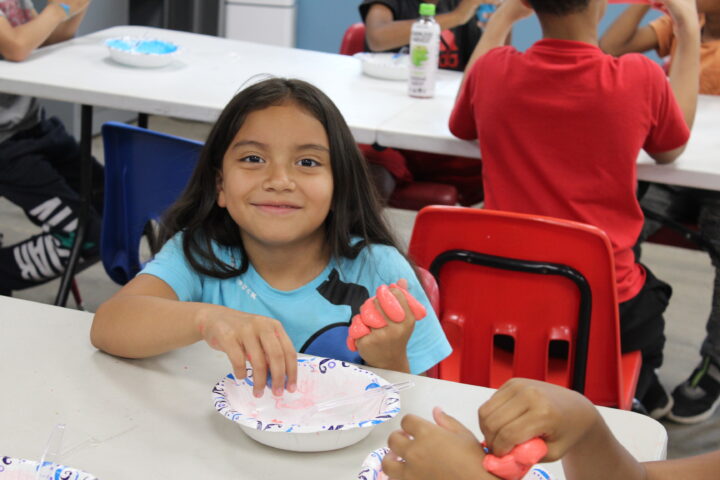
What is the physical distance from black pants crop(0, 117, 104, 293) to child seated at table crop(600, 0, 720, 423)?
1.63 meters

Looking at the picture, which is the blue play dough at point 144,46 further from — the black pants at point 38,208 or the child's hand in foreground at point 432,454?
the child's hand in foreground at point 432,454

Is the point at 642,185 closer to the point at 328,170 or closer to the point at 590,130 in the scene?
the point at 590,130

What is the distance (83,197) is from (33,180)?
5.6 inches

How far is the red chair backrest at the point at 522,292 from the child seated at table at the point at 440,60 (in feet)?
3.43

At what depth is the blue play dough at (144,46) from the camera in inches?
107

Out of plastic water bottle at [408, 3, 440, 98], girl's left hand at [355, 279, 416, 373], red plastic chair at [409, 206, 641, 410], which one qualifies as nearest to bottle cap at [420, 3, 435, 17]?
plastic water bottle at [408, 3, 440, 98]

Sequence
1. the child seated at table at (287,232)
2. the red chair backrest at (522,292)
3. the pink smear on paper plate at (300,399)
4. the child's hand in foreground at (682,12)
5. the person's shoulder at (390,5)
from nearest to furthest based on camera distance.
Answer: the pink smear on paper plate at (300,399) → the child seated at table at (287,232) → the red chair backrest at (522,292) → the child's hand in foreground at (682,12) → the person's shoulder at (390,5)

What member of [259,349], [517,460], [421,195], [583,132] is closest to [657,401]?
[421,195]

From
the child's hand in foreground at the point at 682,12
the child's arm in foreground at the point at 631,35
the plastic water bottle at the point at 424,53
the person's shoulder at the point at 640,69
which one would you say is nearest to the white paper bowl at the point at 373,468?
the person's shoulder at the point at 640,69

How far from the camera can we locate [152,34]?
3184mm

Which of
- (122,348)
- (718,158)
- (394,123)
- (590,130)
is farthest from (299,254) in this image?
(718,158)

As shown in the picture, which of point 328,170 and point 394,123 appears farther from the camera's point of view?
point 394,123

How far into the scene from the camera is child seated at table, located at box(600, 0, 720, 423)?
2.47m

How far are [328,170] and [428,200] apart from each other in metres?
1.33
